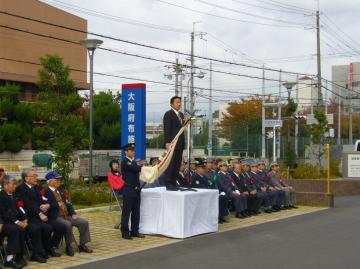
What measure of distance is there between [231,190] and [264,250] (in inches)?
169

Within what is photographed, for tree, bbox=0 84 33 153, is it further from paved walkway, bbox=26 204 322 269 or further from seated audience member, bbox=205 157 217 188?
seated audience member, bbox=205 157 217 188

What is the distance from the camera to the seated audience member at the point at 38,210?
337 inches

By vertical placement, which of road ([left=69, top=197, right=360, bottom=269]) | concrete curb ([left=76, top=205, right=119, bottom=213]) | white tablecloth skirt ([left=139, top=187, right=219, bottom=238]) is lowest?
road ([left=69, top=197, right=360, bottom=269])

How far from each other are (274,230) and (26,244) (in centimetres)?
551

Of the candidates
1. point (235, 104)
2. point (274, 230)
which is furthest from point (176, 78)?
point (274, 230)

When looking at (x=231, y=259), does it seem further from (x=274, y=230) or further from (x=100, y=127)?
(x=100, y=127)

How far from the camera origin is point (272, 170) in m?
16.3

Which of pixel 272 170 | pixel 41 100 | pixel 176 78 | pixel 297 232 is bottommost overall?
pixel 297 232

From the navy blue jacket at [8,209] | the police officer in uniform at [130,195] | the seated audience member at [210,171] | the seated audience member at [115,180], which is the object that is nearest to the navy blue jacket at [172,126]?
the police officer in uniform at [130,195]

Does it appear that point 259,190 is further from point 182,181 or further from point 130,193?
point 130,193

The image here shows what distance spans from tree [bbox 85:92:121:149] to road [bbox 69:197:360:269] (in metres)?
27.5

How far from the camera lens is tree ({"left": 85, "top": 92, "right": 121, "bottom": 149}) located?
129ft

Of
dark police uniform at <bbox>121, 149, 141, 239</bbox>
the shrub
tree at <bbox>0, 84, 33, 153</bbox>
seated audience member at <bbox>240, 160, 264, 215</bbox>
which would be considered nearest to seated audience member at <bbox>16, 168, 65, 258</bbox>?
dark police uniform at <bbox>121, 149, 141, 239</bbox>

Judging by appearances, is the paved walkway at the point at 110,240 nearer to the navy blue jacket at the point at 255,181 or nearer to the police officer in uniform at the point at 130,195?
the police officer in uniform at the point at 130,195
